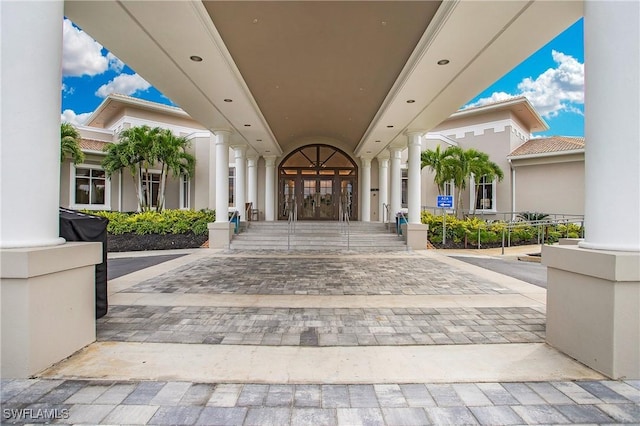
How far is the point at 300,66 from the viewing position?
7.62 meters

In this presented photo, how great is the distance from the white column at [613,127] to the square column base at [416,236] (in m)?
7.94

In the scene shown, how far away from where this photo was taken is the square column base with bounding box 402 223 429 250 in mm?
10938

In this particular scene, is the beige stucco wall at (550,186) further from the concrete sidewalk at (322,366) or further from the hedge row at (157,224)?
the hedge row at (157,224)

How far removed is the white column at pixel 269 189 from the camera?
1683 cm

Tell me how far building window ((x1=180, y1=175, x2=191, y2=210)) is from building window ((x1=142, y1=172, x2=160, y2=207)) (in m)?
1.23

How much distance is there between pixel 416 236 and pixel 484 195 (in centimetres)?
1018

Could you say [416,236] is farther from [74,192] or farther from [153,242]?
[74,192]

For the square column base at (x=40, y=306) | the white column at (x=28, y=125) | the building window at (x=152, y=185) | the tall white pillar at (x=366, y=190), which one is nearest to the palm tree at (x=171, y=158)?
the building window at (x=152, y=185)

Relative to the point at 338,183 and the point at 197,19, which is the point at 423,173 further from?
the point at 197,19

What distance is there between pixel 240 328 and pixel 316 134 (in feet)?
44.0

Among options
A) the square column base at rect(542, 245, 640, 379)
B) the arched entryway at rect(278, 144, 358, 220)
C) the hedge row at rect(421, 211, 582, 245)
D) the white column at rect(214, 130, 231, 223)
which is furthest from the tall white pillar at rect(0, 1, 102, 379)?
the arched entryway at rect(278, 144, 358, 220)

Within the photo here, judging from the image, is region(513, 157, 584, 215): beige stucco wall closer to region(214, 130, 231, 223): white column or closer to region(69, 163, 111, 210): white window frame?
region(214, 130, 231, 223): white column

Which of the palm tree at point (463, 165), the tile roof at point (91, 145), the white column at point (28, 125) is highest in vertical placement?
the tile roof at point (91, 145)

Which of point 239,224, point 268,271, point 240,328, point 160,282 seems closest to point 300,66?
point 268,271
